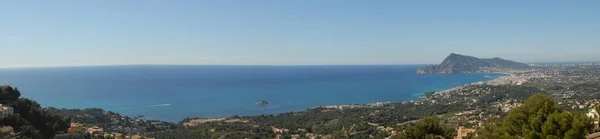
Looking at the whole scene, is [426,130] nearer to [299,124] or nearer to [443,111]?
[299,124]

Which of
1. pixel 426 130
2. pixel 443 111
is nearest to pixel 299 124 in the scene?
pixel 443 111

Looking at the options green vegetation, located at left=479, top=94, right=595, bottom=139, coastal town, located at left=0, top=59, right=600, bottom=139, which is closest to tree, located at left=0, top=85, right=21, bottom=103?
coastal town, located at left=0, top=59, right=600, bottom=139

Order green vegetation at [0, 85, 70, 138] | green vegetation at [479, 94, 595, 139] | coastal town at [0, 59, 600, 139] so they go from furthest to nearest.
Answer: coastal town at [0, 59, 600, 139], green vegetation at [0, 85, 70, 138], green vegetation at [479, 94, 595, 139]

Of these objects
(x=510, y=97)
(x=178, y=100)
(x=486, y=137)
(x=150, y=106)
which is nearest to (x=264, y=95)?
(x=178, y=100)

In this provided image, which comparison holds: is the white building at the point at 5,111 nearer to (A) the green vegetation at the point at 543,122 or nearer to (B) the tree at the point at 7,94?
(B) the tree at the point at 7,94

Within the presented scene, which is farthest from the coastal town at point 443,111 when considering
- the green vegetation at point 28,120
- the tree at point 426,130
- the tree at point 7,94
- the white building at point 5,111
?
the white building at point 5,111

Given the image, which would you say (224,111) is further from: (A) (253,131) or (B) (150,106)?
(A) (253,131)

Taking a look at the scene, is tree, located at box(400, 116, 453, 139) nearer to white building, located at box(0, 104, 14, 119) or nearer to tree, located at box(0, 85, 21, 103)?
white building, located at box(0, 104, 14, 119)

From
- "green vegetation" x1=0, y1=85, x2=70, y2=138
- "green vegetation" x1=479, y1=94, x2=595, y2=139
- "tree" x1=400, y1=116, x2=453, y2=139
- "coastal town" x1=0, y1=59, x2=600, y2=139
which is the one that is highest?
"green vegetation" x1=479, y1=94, x2=595, y2=139

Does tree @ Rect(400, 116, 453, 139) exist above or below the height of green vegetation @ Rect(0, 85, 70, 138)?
above
